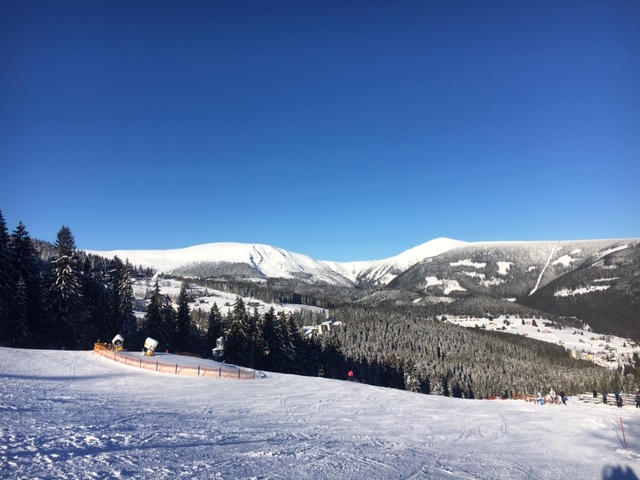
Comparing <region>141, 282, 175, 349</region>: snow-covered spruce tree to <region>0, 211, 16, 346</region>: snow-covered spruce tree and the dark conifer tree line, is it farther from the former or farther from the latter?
<region>0, 211, 16, 346</region>: snow-covered spruce tree

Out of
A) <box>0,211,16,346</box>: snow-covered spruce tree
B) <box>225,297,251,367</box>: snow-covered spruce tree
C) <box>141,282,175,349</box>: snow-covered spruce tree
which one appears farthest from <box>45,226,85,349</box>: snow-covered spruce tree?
<box>225,297,251,367</box>: snow-covered spruce tree

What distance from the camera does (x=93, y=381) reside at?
2519 centimetres

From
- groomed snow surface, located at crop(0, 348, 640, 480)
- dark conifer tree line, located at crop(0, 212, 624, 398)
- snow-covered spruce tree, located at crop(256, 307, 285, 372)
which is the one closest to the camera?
groomed snow surface, located at crop(0, 348, 640, 480)

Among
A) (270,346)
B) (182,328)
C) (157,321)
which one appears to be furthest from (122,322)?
(270,346)

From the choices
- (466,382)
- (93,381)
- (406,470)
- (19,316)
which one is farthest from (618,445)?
(466,382)

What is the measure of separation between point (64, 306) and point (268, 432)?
40.2 metres

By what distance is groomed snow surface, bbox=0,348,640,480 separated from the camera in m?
11.1

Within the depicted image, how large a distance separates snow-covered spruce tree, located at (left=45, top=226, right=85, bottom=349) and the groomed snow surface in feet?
59.0

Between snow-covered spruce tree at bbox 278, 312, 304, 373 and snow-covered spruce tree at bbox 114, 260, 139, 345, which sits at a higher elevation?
snow-covered spruce tree at bbox 114, 260, 139, 345

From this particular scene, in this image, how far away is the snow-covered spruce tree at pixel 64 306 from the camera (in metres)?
46.1

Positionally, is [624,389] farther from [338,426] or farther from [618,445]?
[338,426]

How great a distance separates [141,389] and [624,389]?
131486 mm

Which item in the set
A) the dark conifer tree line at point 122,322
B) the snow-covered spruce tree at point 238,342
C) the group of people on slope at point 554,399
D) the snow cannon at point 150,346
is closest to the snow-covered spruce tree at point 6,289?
the dark conifer tree line at point 122,322

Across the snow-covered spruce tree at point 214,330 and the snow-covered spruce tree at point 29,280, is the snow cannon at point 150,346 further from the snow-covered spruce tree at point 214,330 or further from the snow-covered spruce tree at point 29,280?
the snow-covered spruce tree at point 214,330
